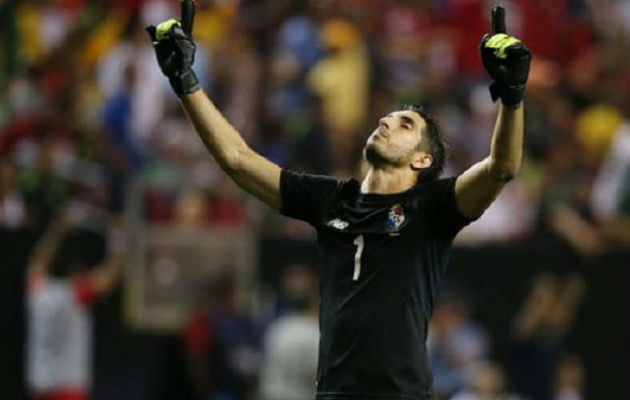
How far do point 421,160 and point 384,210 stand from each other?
0.27 m

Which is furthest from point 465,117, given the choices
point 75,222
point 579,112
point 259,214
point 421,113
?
point 421,113

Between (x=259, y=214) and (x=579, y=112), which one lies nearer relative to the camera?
(x=259, y=214)

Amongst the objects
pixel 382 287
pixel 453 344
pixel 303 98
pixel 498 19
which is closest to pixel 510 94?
pixel 498 19

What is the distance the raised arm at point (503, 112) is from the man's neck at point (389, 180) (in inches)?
14.7

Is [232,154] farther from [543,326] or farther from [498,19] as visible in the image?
[543,326]

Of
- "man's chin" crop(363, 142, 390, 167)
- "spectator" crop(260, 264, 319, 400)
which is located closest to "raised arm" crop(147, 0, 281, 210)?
"man's chin" crop(363, 142, 390, 167)

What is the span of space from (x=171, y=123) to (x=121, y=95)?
46 centimetres

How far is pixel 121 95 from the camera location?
1209 centimetres

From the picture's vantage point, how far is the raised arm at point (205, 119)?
6086 mm

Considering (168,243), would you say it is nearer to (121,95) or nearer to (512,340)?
(121,95)

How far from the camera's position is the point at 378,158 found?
603 centimetres

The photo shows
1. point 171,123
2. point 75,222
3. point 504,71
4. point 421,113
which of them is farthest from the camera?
point 171,123

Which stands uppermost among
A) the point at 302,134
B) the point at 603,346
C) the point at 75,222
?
the point at 302,134

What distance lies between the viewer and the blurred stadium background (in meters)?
10.9
